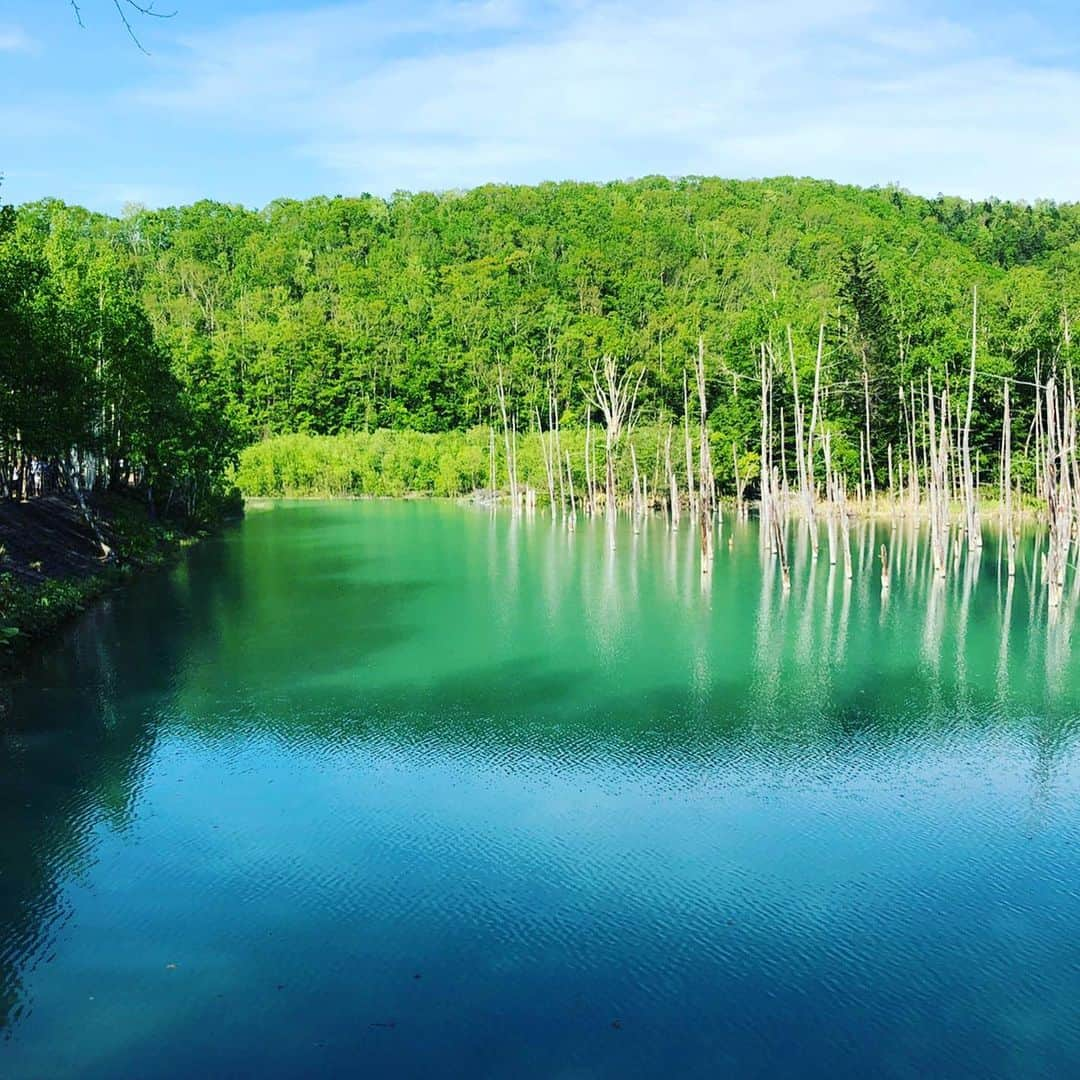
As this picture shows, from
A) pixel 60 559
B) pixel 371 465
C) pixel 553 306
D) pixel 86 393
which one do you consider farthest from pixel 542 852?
pixel 553 306

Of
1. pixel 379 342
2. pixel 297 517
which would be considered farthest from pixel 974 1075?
pixel 379 342

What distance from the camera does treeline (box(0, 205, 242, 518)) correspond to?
2205 cm

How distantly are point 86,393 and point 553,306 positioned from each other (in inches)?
2389

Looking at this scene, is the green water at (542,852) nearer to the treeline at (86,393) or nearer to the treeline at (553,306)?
the treeline at (86,393)

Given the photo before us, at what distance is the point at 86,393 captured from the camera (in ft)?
85.4

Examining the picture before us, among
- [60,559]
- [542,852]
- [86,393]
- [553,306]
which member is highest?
[553,306]

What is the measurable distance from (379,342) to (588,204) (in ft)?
109

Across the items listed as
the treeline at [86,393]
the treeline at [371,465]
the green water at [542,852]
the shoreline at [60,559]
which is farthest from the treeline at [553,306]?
the green water at [542,852]

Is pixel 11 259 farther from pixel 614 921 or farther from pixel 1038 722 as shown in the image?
pixel 1038 722

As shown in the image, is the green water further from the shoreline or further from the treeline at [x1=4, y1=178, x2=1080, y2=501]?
the treeline at [x1=4, y1=178, x2=1080, y2=501]

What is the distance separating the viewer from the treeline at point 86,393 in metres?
22.0

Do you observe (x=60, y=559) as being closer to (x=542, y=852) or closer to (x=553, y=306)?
(x=542, y=852)

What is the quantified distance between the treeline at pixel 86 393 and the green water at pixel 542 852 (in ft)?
17.6

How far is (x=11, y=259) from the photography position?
21.2 metres
